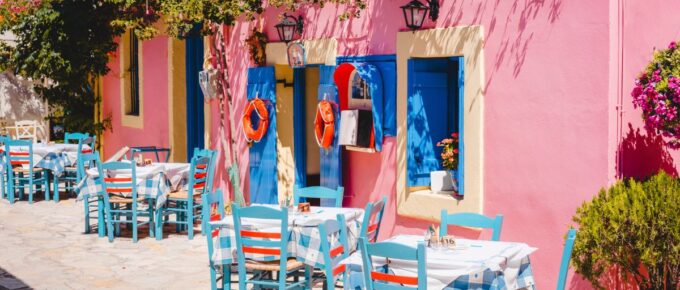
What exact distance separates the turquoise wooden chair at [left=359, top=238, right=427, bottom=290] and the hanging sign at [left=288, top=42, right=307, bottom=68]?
5494 mm

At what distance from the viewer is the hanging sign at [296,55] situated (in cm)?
1064

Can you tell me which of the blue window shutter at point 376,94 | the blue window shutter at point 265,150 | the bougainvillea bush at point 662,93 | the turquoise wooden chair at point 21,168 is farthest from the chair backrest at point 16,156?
the bougainvillea bush at point 662,93

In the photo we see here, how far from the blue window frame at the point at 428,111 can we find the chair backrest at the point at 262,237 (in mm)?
2428

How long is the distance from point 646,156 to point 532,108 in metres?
1.03

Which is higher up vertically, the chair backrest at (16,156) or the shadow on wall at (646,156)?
the shadow on wall at (646,156)

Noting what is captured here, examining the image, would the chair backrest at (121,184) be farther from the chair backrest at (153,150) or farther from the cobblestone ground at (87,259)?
the chair backrest at (153,150)

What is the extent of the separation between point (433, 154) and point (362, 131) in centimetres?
83

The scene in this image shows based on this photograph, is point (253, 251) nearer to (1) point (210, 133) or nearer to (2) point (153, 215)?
(2) point (153, 215)

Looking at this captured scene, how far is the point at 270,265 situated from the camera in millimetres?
6918

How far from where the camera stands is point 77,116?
682 inches

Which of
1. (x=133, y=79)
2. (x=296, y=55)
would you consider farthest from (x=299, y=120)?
(x=133, y=79)

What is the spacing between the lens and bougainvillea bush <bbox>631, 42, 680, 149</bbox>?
6340 mm

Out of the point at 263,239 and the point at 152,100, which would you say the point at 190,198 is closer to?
the point at 263,239

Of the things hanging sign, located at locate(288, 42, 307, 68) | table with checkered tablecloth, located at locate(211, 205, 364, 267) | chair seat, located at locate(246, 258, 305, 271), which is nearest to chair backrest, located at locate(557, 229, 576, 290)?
table with checkered tablecloth, located at locate(211, 205, 364, 267)
